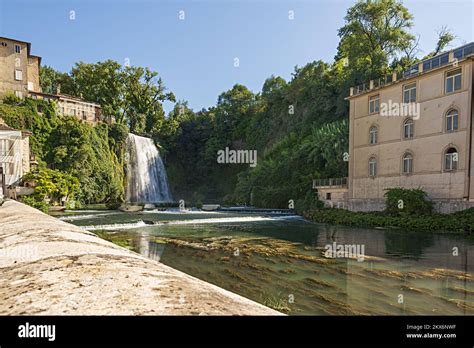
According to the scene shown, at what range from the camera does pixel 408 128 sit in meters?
22.8

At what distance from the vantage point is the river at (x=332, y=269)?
6.18 m

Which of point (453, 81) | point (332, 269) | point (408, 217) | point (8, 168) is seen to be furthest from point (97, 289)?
point (8, 168)

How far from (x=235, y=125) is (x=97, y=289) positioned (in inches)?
2341

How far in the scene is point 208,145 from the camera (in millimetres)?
57938

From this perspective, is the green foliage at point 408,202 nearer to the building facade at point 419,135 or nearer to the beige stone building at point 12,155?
the building facade at point 419,135

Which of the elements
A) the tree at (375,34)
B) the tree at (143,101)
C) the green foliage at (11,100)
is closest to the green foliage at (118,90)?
the tree at (143,101)

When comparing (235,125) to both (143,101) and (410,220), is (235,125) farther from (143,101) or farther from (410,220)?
(410,220)

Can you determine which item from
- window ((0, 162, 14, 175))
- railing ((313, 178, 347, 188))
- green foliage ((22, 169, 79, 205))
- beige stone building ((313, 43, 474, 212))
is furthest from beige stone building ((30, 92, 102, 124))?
beige stone building ((313, 43, 474, 212))

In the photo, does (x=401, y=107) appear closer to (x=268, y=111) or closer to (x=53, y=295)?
(x=53, y=295)

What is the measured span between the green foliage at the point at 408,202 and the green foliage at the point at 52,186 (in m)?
28.4

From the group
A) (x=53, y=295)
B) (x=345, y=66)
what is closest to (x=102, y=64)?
(x=345, y=66)

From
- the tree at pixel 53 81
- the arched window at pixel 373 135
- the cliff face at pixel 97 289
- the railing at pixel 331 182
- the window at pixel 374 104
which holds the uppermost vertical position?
the tree at pixel 53 81

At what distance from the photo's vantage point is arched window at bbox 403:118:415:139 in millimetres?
22531

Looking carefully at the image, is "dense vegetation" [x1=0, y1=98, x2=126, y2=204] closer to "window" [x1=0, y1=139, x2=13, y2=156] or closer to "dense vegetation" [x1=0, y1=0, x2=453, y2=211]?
"dense vegetation" [x1=0, y1=0, x2=453, y2=211]
